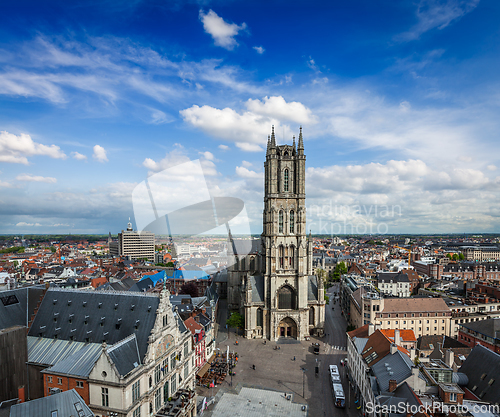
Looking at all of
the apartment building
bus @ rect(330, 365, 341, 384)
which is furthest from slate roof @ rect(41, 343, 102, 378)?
bus @ rect(330, 365, 341, 384)

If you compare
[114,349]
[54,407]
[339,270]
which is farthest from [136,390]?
[339,270]

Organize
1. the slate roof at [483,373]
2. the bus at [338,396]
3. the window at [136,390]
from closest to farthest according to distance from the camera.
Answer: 1. the slate roof at [483,373]
2. the window at [136,390]
3. the bus at [338,396]

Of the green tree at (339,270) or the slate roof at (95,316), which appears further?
the green tree at (339,270)

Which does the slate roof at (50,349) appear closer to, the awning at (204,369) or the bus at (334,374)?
the awning at (204,369)

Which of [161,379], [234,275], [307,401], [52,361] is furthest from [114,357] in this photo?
[234,275]

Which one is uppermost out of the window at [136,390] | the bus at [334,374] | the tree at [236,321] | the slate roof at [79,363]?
the slate roof at [79,363]

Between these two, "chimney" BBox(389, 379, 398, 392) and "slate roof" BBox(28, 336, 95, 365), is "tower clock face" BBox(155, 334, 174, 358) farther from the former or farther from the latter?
"chimney" BBox(389, 379, 398, 392)

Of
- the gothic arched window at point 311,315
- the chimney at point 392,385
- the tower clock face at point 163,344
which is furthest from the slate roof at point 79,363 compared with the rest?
the gothic arched window at point 311,315
